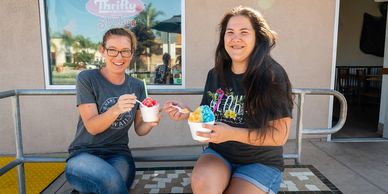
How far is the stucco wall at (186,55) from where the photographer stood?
14.7 feet

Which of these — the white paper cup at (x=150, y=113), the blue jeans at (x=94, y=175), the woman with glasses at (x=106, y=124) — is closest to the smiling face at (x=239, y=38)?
the white paper cup at (x=150, y=113)

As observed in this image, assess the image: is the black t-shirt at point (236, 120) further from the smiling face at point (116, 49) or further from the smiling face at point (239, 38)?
the smiling face at point (116, 49)

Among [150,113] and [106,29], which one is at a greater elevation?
[106,29]

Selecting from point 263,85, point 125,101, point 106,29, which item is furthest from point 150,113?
point 106,29

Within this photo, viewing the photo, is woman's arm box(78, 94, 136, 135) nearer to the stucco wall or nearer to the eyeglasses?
the eyeglasses

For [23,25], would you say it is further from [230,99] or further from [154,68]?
[230,99]

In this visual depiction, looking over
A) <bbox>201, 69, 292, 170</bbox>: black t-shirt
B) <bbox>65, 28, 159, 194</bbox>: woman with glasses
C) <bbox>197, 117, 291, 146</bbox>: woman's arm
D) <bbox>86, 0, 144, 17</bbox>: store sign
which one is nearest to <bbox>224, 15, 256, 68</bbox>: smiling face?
<bbox>201, 69, 292, 170</bbox>: black t-shirt

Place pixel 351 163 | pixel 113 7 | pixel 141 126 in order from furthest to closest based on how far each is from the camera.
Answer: pixel 113 7 < pixel 351 163 < pixel 141 126

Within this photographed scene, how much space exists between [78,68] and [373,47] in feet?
27.5

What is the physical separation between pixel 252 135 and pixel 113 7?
345 centimetres

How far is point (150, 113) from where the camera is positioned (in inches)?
82.4

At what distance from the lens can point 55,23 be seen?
456 centimetres

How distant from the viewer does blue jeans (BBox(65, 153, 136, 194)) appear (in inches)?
77.0

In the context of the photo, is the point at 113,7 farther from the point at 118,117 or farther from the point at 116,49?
the point at 118,117
